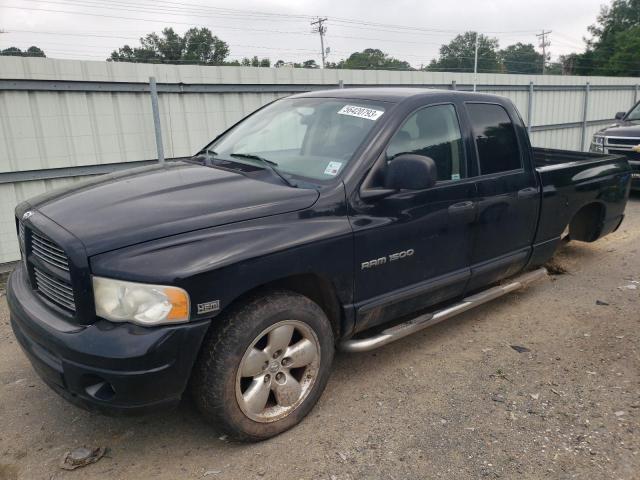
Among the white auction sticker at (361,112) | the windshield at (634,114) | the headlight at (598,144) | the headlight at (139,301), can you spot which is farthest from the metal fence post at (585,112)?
the headlight at (139,301)

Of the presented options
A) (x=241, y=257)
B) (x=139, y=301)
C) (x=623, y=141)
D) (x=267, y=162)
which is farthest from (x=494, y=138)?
(x=623, y=141)

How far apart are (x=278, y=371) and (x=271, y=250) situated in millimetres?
673

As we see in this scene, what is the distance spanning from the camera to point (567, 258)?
6.04m

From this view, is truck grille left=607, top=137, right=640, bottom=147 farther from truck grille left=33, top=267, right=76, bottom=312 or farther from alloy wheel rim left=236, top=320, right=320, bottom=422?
→ truck grille left=33, top=267, right=76, bottom=312

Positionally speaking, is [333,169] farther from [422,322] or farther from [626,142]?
[626,142]

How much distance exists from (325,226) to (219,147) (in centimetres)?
150

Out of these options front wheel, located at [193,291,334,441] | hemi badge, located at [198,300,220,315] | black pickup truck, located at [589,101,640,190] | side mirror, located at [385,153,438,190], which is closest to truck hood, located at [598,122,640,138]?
black pickup truck, located at [589,101,640,190]

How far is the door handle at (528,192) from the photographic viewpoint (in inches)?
162

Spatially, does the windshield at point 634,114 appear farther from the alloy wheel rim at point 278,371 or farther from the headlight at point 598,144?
the alloy wheel rim at point 278,371

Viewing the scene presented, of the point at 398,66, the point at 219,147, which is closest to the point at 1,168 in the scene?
the point at 219,147

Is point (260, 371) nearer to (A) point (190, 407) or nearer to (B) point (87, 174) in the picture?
(A) point (190, 407)

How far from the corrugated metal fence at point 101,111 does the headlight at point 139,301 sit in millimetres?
4408

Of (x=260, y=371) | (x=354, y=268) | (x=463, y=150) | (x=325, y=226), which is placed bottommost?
(x=260, y=371)

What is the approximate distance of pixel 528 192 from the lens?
419 centimetres
